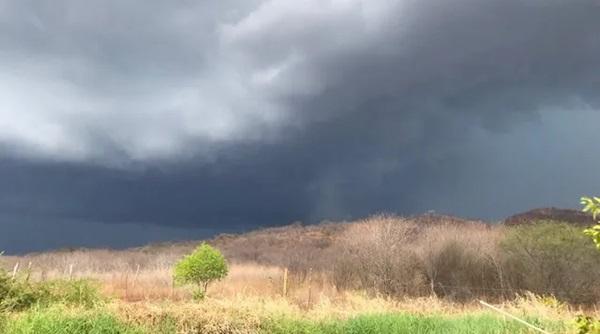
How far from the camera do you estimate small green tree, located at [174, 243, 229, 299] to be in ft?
102

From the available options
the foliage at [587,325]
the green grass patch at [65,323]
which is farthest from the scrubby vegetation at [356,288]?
the foliage at [587,325]

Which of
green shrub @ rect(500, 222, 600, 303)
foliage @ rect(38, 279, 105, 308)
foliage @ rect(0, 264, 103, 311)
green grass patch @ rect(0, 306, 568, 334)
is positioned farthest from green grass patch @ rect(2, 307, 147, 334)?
green shrub @ rect(500, 222, 600, 303)

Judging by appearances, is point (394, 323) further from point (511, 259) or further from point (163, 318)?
point (511, 259)

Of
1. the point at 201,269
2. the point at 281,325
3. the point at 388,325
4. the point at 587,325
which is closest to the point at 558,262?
the point at 201,269

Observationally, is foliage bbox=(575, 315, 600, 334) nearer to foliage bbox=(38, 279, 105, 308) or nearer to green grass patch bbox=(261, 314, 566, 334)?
green grass patch bbox=(261, 314, 566, 334)

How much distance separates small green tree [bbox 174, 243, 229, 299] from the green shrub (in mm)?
16079

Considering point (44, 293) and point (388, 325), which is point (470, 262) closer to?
point (388, 325)

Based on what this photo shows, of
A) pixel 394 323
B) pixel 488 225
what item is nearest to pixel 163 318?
pixel 394 323

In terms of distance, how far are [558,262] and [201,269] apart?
1800 centimetres

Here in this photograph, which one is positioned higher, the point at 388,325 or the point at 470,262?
the point at 470,262

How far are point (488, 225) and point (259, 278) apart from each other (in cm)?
2144

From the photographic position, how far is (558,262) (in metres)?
33.8

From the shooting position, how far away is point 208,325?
16203 millimetres

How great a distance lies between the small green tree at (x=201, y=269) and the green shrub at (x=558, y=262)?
1608cm
